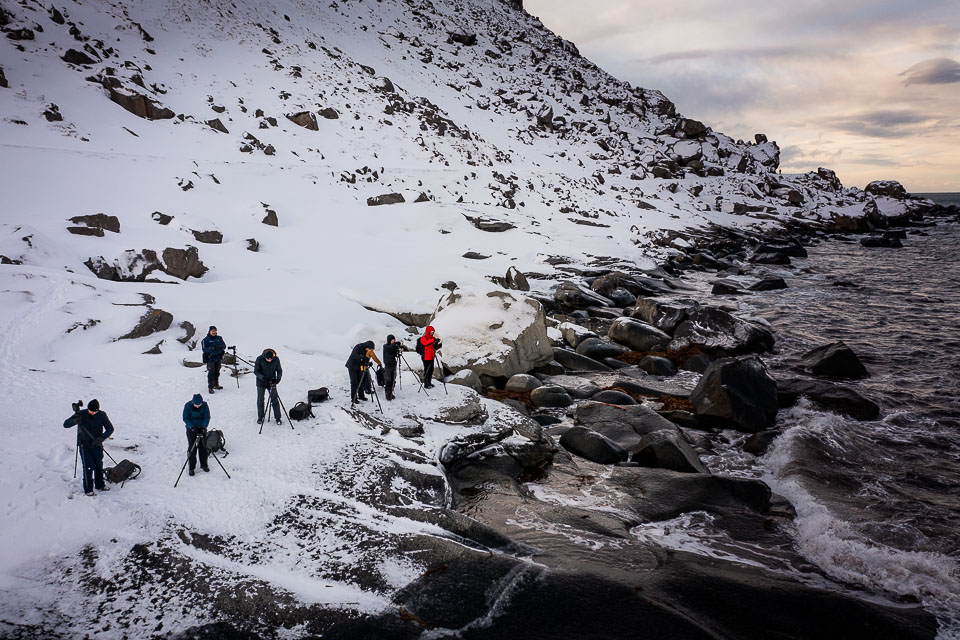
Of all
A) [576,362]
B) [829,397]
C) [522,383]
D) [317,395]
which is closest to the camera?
[317,395]

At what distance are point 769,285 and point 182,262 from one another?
1321 inches

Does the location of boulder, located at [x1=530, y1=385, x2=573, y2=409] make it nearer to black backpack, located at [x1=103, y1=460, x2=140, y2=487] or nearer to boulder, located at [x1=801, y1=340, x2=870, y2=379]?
boulder, located at [x1=801, y1=340, x2=870, y2=379]

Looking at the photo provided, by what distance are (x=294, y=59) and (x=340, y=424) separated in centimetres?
5507

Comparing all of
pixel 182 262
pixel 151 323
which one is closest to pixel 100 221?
pixel 182 262

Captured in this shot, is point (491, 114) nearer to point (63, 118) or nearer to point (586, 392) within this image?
point (63, 118)

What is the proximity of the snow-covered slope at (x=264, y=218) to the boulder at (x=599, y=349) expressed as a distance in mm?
4859

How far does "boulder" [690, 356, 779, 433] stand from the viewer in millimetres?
14656

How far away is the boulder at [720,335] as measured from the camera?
819 inches

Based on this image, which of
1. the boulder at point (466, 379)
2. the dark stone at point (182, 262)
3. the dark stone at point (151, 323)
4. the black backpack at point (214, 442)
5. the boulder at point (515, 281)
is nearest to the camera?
the black backpack at point (214, 442)

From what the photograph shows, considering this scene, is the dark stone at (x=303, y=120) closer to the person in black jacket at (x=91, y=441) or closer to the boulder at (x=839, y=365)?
the person in black jacket at (x=91, y=441)

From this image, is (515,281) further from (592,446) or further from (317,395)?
(317,395)

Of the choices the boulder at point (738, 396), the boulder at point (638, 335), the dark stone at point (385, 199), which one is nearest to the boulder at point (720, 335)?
the boulder at point (638, 335)

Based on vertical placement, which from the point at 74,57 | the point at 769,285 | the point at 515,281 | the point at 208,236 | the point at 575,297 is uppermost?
the point at 74,57

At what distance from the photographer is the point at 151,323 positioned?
627 inches
